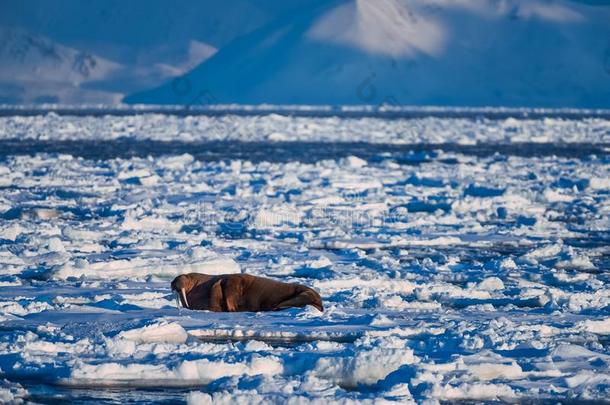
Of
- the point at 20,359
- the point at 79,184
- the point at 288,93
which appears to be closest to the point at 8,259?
the point at 20,359

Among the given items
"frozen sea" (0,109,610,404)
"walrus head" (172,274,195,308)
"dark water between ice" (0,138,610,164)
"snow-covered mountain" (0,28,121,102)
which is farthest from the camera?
"snow-covered mountain" (0,28,121,102)

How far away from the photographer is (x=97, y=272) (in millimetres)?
9391

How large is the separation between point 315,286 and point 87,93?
166 meters

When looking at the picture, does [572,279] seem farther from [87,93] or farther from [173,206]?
[87,93]

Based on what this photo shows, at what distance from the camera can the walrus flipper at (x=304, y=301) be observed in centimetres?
776

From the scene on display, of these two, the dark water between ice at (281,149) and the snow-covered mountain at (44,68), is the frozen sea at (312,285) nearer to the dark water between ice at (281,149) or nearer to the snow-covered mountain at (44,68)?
the dark water between ice at (281,149)

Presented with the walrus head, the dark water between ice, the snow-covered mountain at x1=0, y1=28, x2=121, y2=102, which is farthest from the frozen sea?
the snow-covered mountain at x1=0, y1=28, x2=121, y2=102

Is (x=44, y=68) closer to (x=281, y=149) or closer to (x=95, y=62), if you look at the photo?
(x=95, y=62)

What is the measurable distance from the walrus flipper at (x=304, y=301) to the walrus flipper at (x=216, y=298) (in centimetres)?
36

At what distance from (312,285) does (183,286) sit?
1.54 m

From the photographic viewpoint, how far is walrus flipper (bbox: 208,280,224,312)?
25.2ft

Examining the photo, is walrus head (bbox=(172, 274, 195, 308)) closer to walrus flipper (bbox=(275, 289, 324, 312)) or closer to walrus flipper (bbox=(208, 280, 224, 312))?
walrus flipper (bbox=(208, 280, 224, 312))

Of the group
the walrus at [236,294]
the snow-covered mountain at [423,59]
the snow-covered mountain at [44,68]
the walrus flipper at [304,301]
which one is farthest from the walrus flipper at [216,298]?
the snow-covered mountain at [44,68]

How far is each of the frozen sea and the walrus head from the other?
0.09 meters
